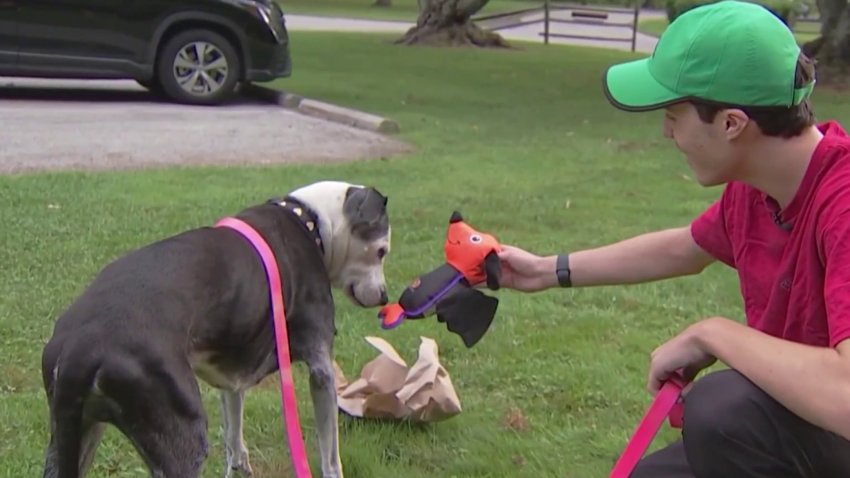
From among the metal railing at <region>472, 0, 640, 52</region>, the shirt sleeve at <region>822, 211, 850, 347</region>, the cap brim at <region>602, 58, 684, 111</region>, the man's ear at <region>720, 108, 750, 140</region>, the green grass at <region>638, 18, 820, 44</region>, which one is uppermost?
the cap brim at <region>602, 58, 684, 111</region>

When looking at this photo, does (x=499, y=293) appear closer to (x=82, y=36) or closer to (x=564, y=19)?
(x=82, y=36)

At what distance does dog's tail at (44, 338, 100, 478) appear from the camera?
2.54m

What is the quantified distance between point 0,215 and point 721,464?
5.05 metres

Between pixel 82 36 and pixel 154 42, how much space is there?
74 cm

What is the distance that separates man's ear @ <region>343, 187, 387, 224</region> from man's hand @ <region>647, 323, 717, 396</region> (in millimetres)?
1424

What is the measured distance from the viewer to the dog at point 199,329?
8.50 feet

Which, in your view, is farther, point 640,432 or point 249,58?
point 249,58

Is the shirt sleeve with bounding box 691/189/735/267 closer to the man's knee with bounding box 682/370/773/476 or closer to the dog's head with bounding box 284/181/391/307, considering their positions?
the man's knee with bounding box 682/370/773/476

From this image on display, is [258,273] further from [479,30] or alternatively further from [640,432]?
[479,30]

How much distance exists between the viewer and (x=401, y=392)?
387 cm

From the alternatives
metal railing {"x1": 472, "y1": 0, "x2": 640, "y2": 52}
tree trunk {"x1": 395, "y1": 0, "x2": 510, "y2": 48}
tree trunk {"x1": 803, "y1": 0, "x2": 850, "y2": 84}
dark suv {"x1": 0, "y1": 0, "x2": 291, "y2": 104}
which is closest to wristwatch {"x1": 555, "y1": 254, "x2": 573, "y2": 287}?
dark suv {"x1": 0, "y1": 0, "x2": 291, "y2": 104}

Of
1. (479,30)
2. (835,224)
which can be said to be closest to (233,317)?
(835,224)

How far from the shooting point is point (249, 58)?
1166 cm

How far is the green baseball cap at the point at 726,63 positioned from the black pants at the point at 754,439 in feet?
2.41
